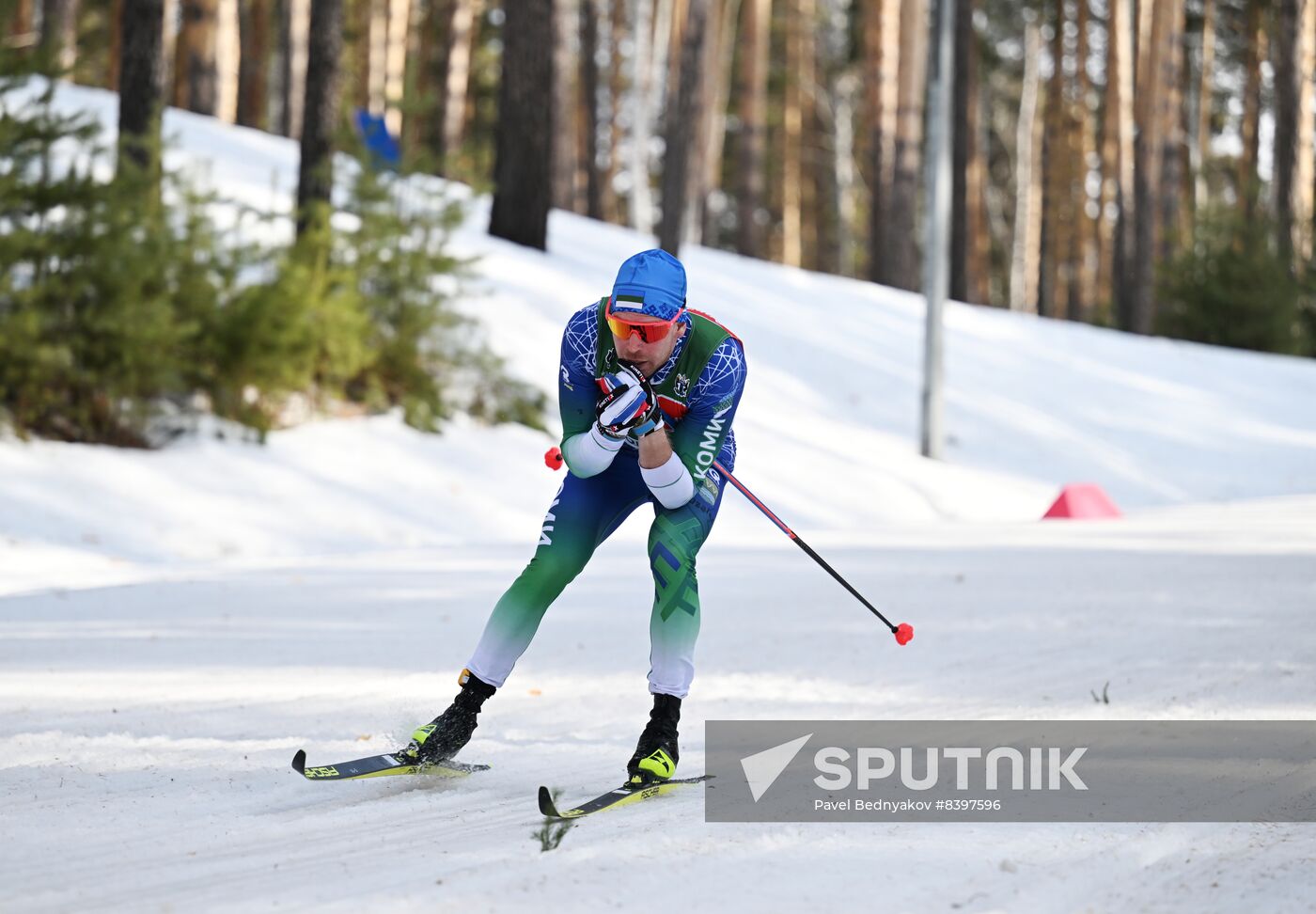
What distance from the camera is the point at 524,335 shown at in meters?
14.7

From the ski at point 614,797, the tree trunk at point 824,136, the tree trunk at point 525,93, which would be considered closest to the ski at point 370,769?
the ski at point 614,797

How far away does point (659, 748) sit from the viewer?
4.46 m

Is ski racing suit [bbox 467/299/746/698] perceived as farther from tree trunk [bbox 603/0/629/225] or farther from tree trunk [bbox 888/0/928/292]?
tree trunk [bbox 603/0/629/225]

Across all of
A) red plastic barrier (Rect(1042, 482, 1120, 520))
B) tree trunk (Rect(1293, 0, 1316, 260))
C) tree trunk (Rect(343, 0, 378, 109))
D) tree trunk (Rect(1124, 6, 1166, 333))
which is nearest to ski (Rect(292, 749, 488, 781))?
red plastic barrier (Rect(1042, 482, 1120, 520))

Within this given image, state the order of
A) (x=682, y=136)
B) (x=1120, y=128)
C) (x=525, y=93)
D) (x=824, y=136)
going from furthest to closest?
(x=824, y=136), (x=1120, y=128), (x=682, y=136), (x=525, y=93)

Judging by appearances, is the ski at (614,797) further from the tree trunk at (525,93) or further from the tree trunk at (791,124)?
the tree trunk at (791,124)

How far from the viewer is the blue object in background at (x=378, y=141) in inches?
494

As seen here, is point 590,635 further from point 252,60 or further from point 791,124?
point 791,124

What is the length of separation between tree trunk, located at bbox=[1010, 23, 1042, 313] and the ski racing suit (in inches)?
1470

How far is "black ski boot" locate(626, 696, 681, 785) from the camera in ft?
14.4

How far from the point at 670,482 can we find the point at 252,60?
98.7ft

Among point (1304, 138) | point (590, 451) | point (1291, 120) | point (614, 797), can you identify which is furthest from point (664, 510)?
point (1304, 138)

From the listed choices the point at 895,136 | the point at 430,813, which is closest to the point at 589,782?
the point at 430,813

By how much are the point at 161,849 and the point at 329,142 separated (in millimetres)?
10085
